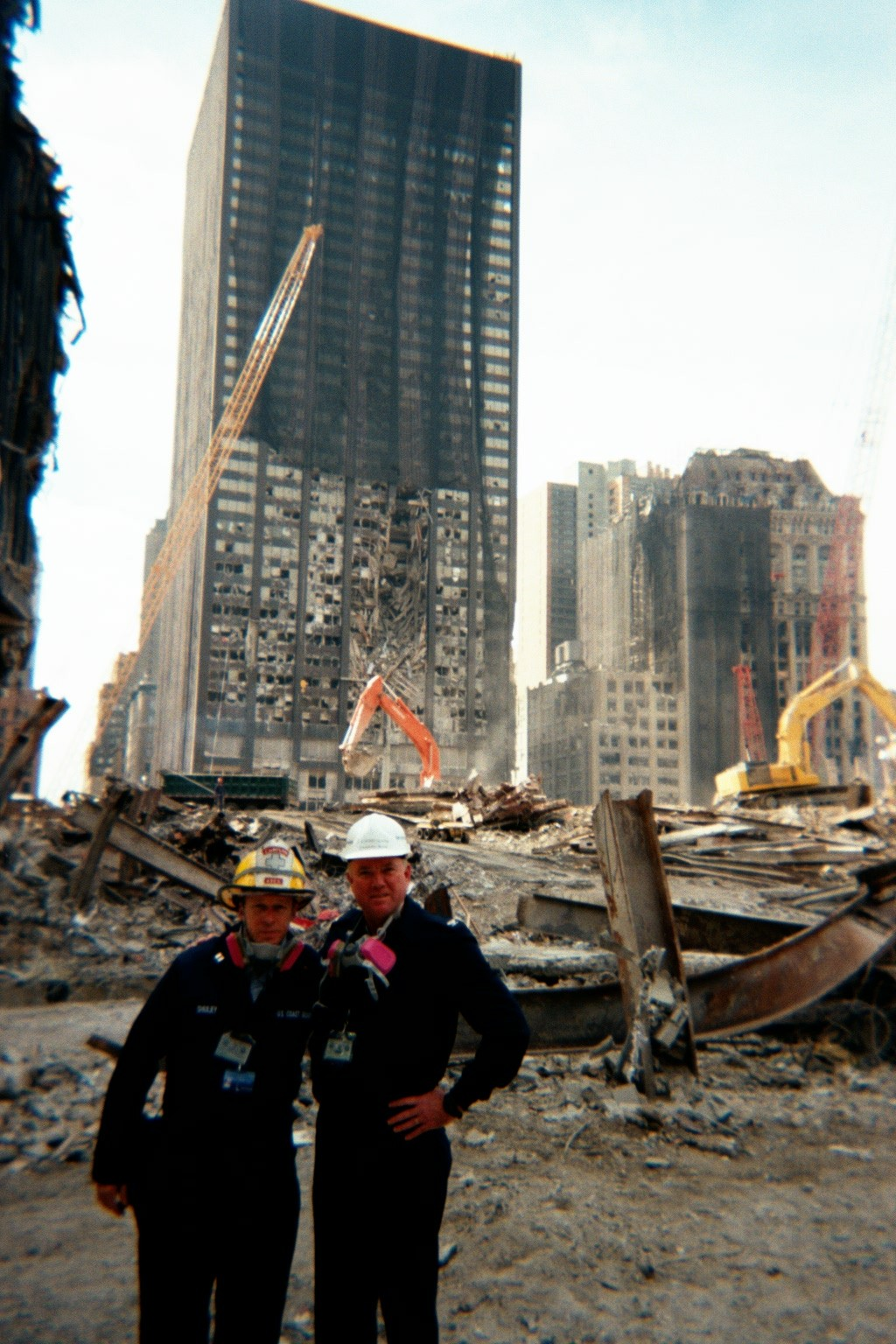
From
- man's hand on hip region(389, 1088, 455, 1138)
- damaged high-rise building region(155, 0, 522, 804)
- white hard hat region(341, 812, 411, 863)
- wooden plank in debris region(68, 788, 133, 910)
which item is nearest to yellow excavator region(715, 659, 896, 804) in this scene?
wooden plank in debris region(68, 788, 133, 910)

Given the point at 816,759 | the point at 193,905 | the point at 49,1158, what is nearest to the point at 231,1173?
the point at 49,1158

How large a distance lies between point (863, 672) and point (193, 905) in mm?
29122

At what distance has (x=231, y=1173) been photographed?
9.09ft

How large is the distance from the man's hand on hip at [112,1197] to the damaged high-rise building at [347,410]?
78.4 m

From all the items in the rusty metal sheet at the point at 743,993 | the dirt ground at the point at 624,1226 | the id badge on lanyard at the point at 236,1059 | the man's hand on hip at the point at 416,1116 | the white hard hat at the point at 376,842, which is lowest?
the dirt ground at the point at 624,1226

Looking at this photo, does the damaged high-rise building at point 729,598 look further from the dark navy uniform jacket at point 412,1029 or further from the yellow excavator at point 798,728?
the dark navy uniform jacket at point 412,1029

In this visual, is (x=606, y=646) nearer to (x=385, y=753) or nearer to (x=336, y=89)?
(x=385, y=753)

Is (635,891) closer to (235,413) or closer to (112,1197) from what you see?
(112,1197)

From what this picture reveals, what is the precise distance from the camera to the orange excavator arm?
30.4 m

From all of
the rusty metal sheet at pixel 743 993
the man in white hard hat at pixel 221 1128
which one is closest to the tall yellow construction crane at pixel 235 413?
the rusty metal sheet at pixel 743 993

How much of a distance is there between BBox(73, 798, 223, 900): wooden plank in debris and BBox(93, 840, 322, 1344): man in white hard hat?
937cm

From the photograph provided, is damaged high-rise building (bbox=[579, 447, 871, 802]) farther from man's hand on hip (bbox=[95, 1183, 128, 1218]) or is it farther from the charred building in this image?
man's hand on hip (bbox=[95, 1183, 128, 1218])

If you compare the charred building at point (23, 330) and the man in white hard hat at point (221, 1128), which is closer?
the man in white hard hat at point (221, 1128)

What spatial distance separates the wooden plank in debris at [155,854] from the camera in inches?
470
